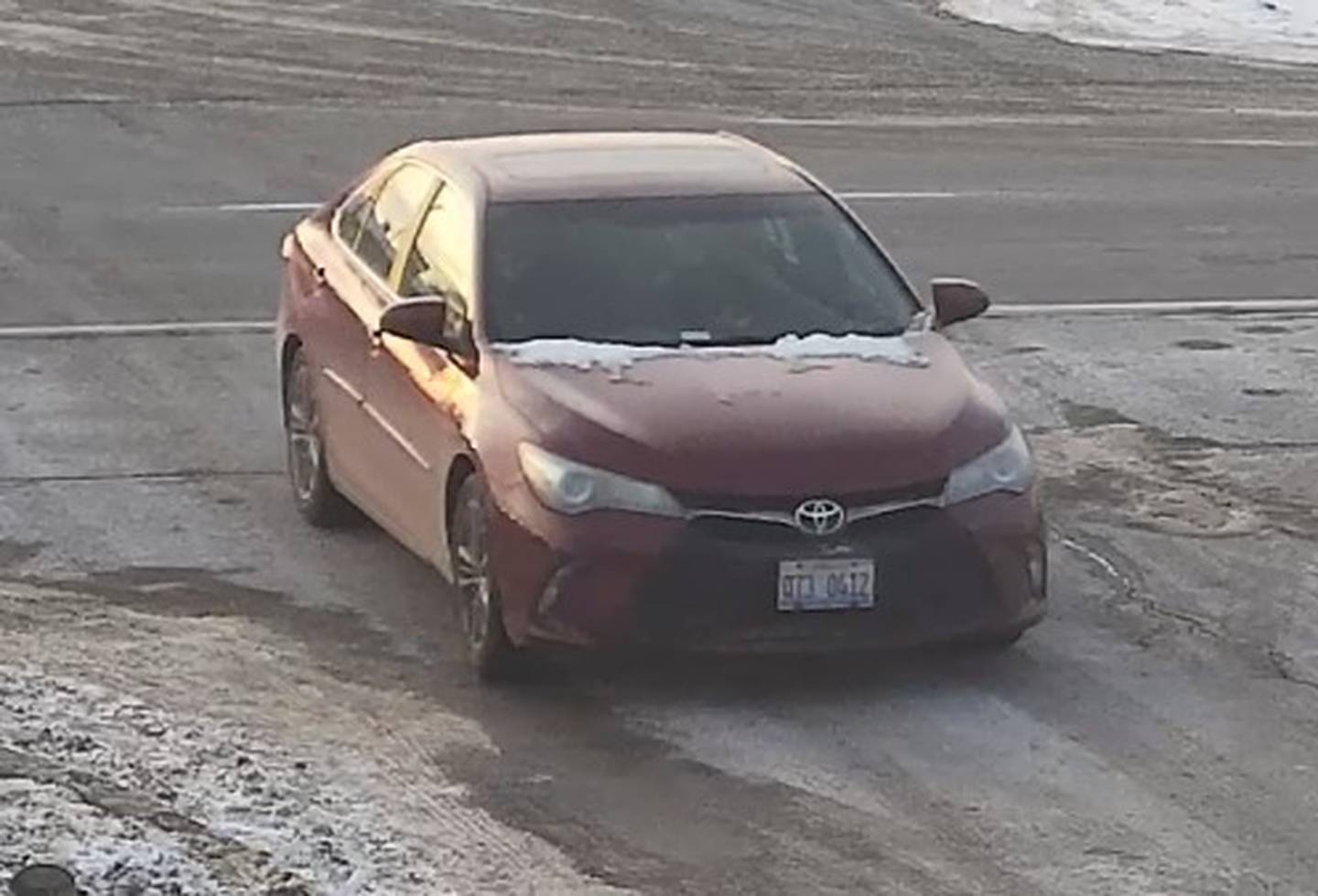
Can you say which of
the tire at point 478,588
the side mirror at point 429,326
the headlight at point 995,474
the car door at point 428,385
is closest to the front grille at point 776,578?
the headlight at point 995,474

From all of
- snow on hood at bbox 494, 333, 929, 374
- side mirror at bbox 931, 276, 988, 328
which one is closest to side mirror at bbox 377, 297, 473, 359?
snow on hood at bbox 494, 333, 929, 374

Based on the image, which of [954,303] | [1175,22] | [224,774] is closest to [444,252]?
[954,303]

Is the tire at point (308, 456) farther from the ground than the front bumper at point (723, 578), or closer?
closer

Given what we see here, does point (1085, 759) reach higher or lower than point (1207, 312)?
higher

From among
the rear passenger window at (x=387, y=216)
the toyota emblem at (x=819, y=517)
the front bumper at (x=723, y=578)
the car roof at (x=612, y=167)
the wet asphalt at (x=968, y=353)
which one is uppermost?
the car roof at (x=612, y=167)

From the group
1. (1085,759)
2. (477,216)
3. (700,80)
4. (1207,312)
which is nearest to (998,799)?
(1085,759)

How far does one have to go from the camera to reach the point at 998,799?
9266mm

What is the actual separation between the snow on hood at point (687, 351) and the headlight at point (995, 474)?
48 centimetres

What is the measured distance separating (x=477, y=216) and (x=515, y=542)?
1.64 m

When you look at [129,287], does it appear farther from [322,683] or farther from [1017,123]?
[1017,123]

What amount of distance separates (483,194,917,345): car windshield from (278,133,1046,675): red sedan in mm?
10

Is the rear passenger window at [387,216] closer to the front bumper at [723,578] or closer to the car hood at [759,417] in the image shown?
the car hood at [759,417]

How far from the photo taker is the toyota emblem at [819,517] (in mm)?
9984

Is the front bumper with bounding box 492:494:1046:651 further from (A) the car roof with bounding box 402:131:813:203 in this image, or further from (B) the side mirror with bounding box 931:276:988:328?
(A) the car roof with bounding box 402:131:813:203
